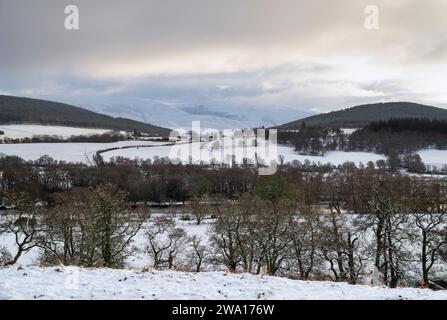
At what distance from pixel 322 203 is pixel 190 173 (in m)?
42.8

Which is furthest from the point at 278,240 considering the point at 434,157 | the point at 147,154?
the point at 434,157

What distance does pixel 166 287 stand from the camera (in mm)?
12898

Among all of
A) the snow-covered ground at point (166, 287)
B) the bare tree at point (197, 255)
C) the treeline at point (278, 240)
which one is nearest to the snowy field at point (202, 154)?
the bare tree at point (197, 255)

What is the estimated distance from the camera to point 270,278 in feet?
48.2

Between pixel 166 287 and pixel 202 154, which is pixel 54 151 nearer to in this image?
pixel 202 154

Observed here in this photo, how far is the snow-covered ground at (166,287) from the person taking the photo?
39.3 ft

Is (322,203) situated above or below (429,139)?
below

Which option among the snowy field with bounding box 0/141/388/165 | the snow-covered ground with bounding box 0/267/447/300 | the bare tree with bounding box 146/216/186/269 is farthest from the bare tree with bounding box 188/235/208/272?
the snowy field with bounding box 0/141/388/165

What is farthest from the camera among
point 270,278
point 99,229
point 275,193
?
point 275,193

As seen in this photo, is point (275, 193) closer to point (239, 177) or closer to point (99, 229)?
point (239, 177)

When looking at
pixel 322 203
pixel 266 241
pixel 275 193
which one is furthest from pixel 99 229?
pixel 322 203

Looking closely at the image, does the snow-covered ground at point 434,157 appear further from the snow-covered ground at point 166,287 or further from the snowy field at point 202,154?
the snow-covered ground at point 166,287

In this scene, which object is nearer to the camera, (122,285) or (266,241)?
(122,285)

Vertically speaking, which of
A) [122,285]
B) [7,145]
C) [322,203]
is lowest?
[322,203]
